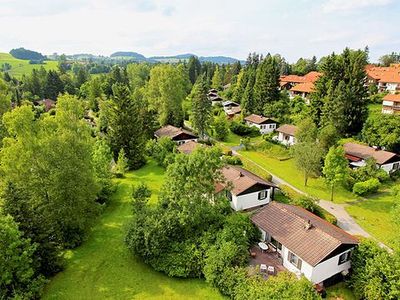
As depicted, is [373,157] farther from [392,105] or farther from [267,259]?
[267,259]

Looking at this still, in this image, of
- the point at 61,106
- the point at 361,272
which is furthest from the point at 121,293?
the point at 61,106

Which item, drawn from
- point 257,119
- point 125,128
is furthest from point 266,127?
point 125,128

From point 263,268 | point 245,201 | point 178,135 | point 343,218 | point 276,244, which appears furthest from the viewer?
point 178,135

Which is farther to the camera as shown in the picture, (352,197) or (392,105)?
(392,105)

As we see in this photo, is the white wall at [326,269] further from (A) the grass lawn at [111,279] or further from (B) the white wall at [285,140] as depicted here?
(B) the white wall at [285,140]

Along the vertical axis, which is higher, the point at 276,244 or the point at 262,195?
the point at 262,195

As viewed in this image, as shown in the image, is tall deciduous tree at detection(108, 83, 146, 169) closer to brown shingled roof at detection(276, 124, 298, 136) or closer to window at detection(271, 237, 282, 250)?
window at detection(271, 237, 282, 250)

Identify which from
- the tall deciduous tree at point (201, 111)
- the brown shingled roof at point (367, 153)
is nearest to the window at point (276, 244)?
the brown shingled roof at point (367, 153)

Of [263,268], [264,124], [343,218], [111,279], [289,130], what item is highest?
[289,130]

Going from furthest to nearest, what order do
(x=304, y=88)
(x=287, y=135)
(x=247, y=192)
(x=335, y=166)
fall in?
(x=304, y=88), (x=287, y=135), (x=335, y=166), (x=247, y=192)
